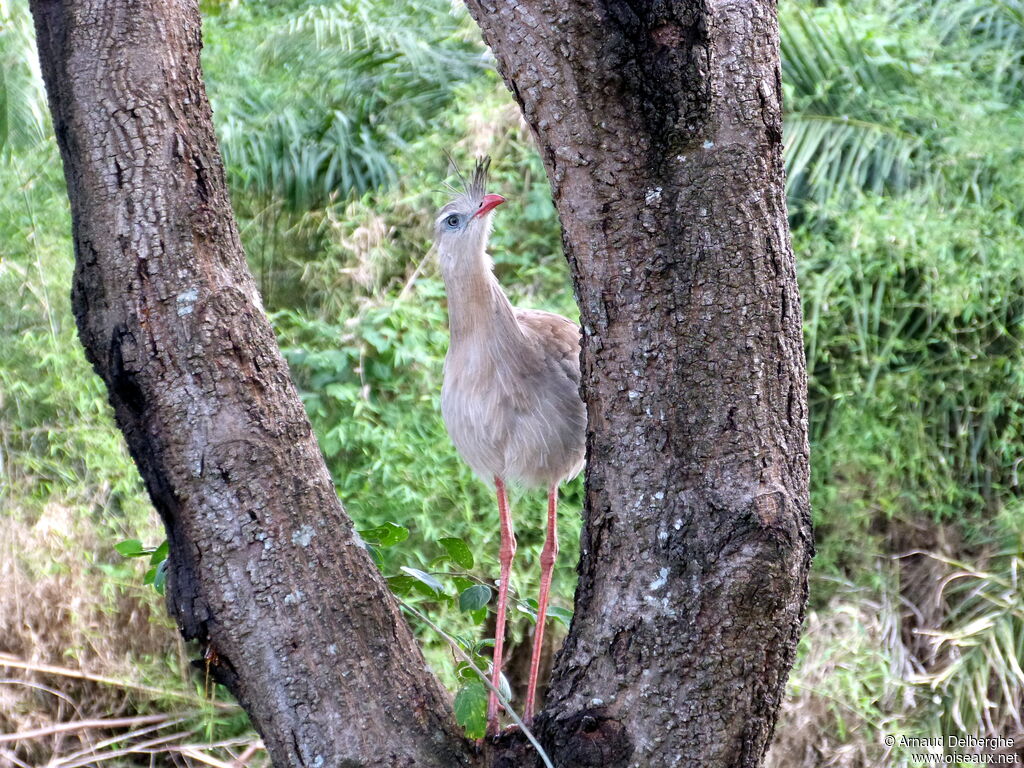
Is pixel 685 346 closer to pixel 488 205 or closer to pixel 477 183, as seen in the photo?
pixel 488 205

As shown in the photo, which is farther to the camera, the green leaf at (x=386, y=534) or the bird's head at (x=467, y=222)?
the bird's head at (x=467, y=222)

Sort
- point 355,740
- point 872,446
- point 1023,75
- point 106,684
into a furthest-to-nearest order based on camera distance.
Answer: point 1023,75
point 872,446
point 106,684
point 355,740

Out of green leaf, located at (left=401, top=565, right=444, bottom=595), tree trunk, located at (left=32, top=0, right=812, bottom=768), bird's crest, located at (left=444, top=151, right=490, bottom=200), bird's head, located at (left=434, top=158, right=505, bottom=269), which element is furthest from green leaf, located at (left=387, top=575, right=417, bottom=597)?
bird's crest, located at (left=444, top=151, right=490, bottom=200)

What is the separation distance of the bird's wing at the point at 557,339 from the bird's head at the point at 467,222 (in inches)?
7.9

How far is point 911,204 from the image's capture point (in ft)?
13.0

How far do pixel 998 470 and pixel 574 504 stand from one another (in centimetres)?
152

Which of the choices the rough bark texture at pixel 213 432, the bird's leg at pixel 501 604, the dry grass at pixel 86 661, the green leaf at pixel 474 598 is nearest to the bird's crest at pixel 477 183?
the bird's leg at pixel 501 604

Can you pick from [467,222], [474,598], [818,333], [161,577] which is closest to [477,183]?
[467,222]

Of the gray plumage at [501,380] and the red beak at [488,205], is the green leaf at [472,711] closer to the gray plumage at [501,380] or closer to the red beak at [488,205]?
the gray plumage at [501,380]

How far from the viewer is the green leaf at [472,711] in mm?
1634

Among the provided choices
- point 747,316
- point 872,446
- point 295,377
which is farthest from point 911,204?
point 747,316

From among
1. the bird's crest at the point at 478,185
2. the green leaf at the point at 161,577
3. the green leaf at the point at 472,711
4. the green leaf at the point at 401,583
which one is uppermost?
the bird's crest at the point at 478,185

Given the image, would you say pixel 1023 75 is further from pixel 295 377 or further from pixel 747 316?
pixel 747 316

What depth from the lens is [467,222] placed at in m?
2.54
